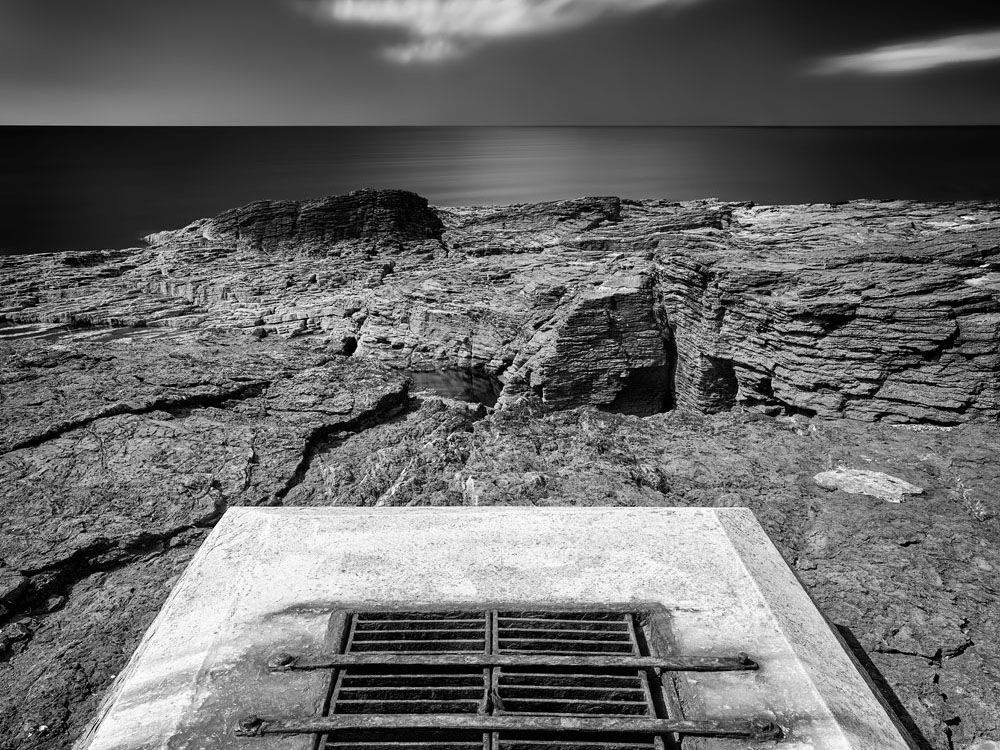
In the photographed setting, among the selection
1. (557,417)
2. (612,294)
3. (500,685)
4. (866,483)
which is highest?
(612,294)

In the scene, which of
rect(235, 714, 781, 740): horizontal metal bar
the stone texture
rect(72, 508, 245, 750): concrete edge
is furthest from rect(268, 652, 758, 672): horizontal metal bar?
the stone texture

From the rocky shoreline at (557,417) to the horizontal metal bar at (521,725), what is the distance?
1263 millimetres

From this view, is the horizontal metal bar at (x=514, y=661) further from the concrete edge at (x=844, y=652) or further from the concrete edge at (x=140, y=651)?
the concrete edge at (x=140, y=651)

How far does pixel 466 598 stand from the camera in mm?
3057

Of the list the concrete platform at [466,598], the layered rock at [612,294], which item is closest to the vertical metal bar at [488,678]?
the concrete platform at [466,598]

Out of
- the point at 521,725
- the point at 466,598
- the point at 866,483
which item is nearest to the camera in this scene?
the point at 521,725

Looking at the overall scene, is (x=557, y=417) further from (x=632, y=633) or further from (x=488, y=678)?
(x=488, y=678)

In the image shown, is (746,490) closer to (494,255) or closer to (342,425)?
(342,425)

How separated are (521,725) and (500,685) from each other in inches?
10.8

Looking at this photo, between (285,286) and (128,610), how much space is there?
1022cm

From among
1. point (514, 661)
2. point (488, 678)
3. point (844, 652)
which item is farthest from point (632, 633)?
point (844, 652)

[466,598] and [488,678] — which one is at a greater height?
[466,598]

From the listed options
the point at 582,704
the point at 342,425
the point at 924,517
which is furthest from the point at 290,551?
the point at 924,517

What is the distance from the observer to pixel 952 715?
9.86 ft
